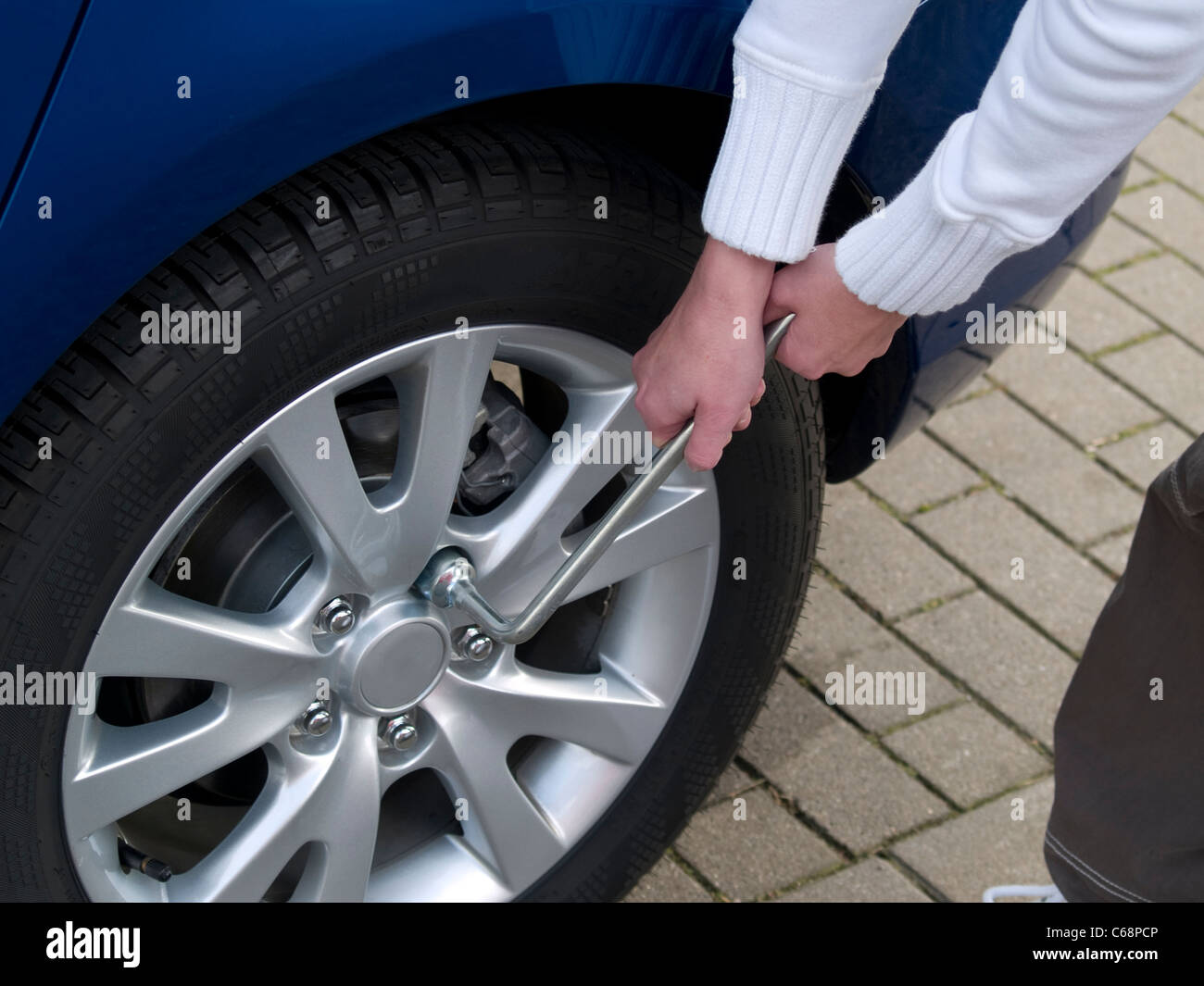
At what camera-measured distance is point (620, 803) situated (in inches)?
73.9

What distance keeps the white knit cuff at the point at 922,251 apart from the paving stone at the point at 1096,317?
2065mm

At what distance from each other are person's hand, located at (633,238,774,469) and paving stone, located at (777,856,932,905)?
93cm

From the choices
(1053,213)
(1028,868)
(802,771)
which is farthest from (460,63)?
(1028,868)

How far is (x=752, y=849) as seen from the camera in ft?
6.97

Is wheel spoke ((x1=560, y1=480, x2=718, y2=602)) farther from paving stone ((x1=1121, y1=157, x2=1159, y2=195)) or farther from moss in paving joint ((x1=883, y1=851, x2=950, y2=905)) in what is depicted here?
paving stone ((x1=1121, y1=157, x2=1159, y2=195))

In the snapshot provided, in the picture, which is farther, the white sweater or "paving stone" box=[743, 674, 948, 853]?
"paving stone" box=[743, 674, 948, 853]

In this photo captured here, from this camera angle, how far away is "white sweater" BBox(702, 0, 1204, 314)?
1085 mm

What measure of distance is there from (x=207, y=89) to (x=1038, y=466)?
2.13m

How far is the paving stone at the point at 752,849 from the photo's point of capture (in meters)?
2.08

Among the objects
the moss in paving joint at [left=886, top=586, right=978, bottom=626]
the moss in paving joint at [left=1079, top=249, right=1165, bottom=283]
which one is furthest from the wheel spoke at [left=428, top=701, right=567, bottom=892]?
the moss in paving joint at [left=1079, top=249, right=1165, bottom=283]

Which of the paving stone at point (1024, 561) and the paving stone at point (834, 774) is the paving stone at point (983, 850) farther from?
the paving stone at point (1024, 561)

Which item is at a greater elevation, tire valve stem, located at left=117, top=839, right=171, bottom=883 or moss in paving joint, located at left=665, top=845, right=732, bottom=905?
tire valve stem, located at left=117, top=839, right=171, bottom=883

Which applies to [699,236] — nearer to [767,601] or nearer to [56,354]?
[767,601]

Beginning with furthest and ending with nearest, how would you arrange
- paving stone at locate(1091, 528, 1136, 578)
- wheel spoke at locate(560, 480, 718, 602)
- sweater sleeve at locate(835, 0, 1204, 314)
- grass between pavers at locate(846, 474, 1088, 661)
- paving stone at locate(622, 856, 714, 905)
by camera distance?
paving stone at locate(1091, 528, 1136, 578), grass between pavers at locate(846, 474, 1088, 661), paving stone at locate(622, 856, 714, 905), wheel spoke at locate(560, 480, 718, 602), sweater sleeve at locate(835, 0, 1204, 314)
